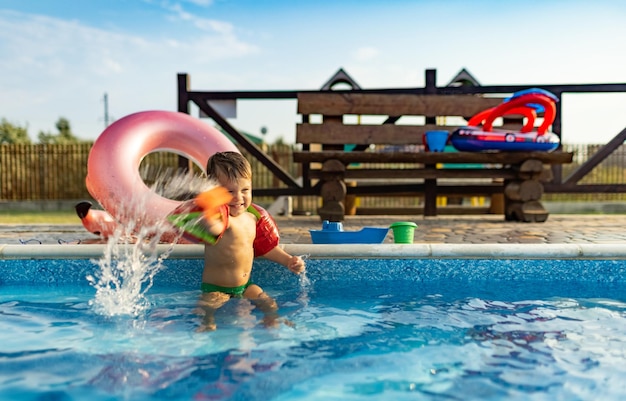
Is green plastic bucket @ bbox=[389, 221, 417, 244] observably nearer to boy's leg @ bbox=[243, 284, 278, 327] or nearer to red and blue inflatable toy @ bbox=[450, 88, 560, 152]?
boy's leg @ bbox=[243, 284, 278, 327]

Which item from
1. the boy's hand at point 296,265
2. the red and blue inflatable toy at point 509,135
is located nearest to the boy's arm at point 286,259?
the boy's hand at point 296,265

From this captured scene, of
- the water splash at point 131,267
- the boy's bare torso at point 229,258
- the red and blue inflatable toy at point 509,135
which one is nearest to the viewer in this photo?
the boy's bare torso at point 229,258

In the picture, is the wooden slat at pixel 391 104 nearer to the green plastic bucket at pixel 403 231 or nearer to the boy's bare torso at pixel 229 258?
the green plastic bucket at pixel 403 231

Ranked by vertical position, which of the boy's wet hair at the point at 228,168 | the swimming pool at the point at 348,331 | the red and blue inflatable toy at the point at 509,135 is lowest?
the swimming pool at the point at 348,331

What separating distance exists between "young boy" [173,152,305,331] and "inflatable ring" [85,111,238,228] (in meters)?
1.41

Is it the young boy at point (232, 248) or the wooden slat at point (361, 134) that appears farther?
the wooden slat at point (361, 134)

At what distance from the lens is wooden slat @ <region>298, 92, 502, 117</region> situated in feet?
26.1

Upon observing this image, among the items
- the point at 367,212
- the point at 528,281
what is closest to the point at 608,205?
the point at 367,212

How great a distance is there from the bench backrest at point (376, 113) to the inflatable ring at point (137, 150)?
7.19 feet

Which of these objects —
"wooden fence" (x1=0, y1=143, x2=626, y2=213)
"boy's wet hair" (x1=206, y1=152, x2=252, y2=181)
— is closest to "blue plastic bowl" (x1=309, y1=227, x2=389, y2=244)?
"boy's wet hair" (x1=206, y1=152, x2=252, y2=181)

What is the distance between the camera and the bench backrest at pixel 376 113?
7.73 meters

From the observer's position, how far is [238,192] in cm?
327

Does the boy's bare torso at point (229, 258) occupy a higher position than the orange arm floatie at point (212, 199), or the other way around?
the orange arm floatie at point (212, 199)

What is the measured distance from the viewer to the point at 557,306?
3.69 meters
